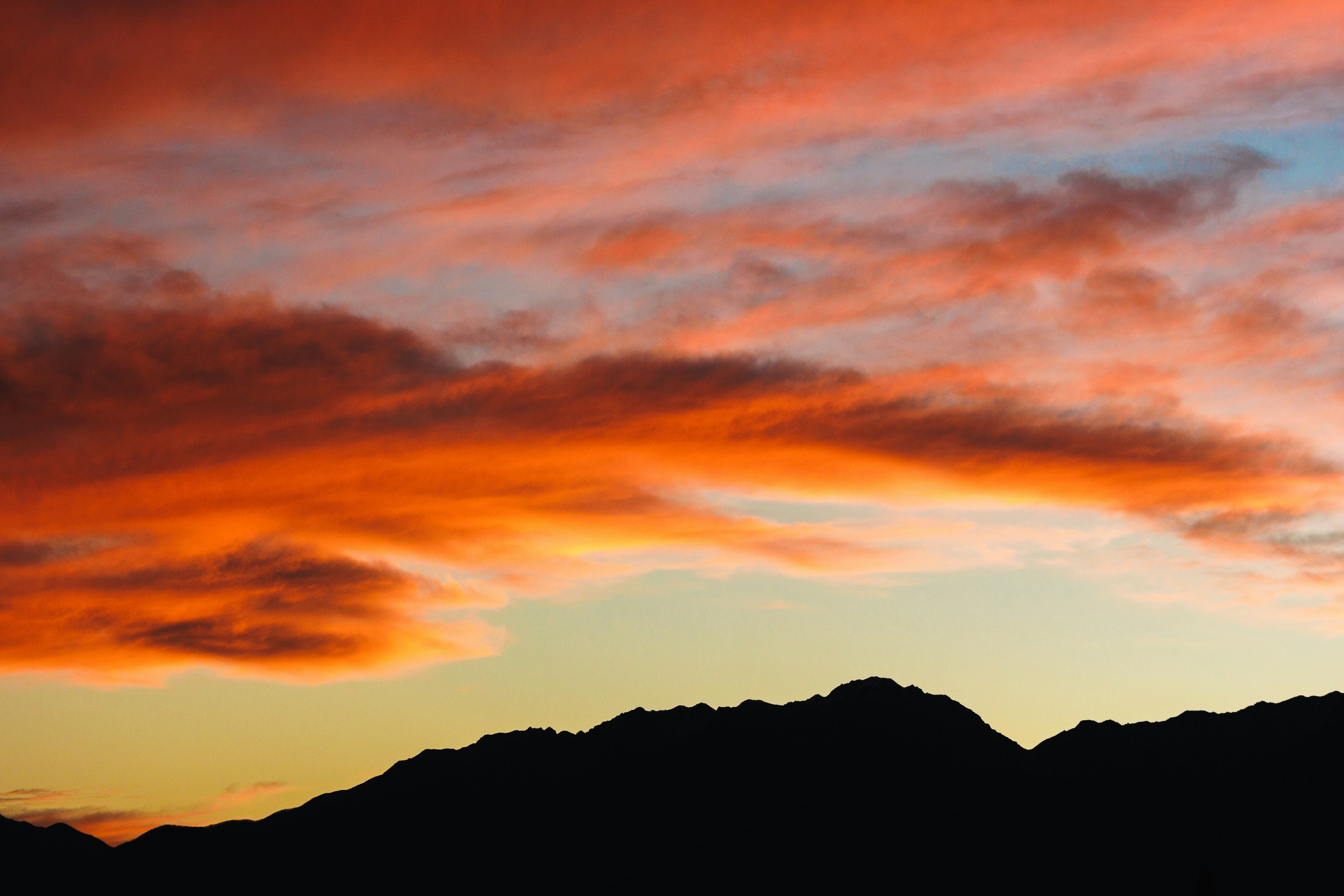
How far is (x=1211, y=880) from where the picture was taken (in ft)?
255
